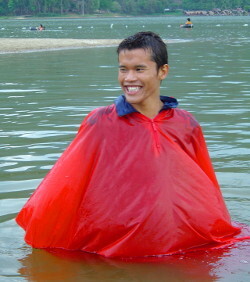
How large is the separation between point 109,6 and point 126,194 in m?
150

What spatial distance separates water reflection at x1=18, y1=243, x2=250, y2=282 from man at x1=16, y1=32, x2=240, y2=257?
0.26 ft

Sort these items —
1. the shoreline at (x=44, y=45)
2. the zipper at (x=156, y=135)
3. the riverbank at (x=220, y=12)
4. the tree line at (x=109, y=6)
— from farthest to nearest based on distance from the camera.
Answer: the riverbank at (x=220, y=12) → the tree line at (x=109, y=6) → the shoreline at (x=44, y=45) → the zipper at (x=156, y=135)

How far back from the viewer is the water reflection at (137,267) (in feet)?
16.5

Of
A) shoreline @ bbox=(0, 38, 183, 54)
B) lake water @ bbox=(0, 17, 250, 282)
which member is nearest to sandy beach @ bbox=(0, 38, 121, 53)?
shoreline @ bbox=(0, 38, 183, 54)

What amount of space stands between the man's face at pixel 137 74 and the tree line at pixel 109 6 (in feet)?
430

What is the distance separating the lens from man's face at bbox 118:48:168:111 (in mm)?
5211

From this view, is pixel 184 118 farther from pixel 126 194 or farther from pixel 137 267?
pixel 137 267

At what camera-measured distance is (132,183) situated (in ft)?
17.0

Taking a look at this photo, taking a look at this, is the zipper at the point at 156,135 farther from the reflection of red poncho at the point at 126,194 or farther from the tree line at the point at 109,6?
the tree line at the point at 109,6

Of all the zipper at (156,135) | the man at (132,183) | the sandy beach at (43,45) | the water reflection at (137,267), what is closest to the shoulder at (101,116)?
the man at (132,183)

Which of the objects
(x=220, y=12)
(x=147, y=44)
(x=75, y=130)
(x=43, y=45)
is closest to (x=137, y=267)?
(x=147, y=44)

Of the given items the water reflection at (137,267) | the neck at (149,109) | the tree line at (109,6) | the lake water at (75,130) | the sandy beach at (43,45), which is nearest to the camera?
the water reflection at (137,267)

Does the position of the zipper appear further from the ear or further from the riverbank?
the riverbank

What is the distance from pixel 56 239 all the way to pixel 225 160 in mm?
3569
